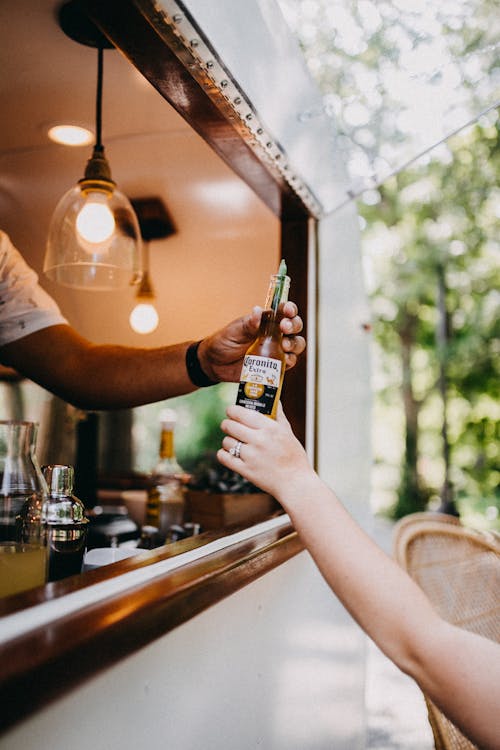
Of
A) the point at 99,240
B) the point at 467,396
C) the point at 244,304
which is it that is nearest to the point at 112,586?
the point at 99,240

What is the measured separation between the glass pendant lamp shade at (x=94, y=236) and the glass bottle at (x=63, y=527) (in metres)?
1.10

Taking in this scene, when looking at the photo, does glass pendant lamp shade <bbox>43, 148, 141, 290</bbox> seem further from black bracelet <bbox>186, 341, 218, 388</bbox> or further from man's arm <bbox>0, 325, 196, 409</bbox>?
black bracelet <bbox>186, 341, 218, 388</bbox>

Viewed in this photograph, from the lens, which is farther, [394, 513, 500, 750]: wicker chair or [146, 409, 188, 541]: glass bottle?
[146, 409, 188, 541]: glass bottle

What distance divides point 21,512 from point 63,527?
0.09m

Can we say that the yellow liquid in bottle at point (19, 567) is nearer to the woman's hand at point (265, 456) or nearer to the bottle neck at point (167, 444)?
the woman's hand at point (265, 456)

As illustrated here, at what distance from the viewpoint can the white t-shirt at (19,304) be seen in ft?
6.40

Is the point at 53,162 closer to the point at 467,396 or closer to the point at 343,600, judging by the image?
the point at 343,600

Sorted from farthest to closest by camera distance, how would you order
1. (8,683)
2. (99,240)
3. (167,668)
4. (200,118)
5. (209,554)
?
(99,240), (200,118), (209,554), (167,668), (8,683)

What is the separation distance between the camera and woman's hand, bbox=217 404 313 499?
3.12ft

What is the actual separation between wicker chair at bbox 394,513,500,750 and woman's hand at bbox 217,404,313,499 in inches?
44.5

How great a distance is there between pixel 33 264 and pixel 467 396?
9.11 meters

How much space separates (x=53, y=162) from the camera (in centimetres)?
320

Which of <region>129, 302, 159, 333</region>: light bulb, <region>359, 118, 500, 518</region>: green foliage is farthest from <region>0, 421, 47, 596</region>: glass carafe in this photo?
<region>359, 118, 500, 518</region>: green foliage

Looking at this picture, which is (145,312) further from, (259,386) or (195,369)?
(259,386)
